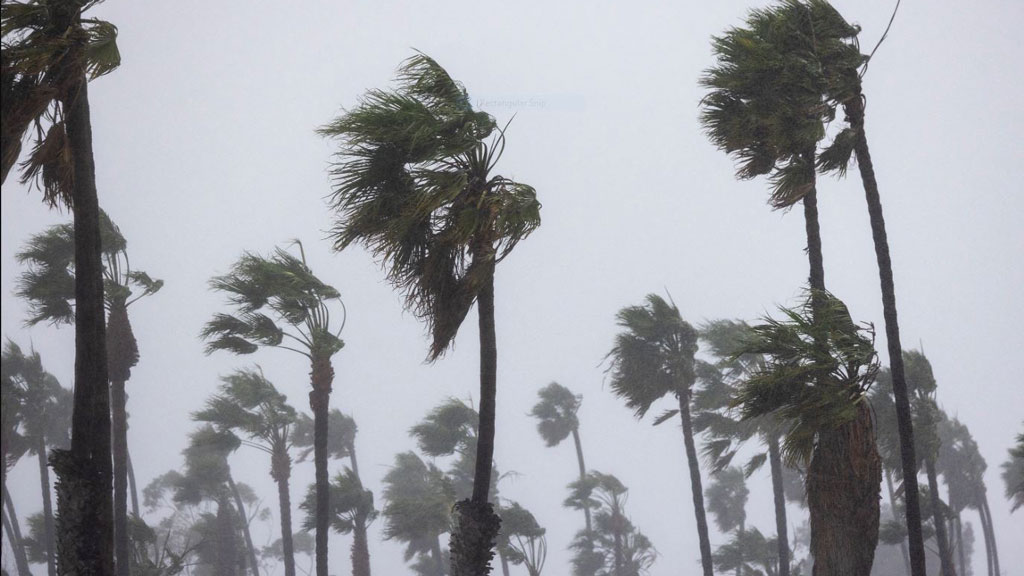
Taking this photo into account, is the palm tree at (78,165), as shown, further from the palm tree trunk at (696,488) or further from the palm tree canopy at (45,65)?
the palm tree trunk at (696,488)

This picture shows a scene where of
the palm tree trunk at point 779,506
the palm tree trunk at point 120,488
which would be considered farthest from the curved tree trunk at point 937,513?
the palm tree trunk at point 120,488

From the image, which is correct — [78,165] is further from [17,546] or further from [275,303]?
[17,546]

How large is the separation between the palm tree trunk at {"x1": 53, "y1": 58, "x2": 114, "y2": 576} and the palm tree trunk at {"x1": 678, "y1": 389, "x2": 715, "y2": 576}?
1797cm

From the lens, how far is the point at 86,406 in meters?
7.55

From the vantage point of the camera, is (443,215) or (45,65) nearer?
(45,65)

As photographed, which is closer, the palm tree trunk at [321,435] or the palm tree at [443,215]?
the palm tree at [443,215]

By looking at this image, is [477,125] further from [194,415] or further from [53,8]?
[194,415]

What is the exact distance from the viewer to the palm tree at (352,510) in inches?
1145

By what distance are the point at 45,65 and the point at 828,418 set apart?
886 cm

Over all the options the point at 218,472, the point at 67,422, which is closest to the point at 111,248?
the point at 218,472

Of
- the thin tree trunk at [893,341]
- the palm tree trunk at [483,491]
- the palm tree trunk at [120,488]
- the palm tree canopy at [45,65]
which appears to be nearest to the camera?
the palm tree canopy at [45,65]

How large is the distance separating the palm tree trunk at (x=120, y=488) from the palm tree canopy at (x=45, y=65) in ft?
39.0

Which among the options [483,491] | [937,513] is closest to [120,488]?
[483,491]

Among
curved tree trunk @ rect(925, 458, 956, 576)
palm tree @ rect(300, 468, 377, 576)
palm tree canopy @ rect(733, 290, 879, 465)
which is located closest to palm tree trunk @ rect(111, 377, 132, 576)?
palm tree @ rect(300, 468, 377, 576)
